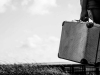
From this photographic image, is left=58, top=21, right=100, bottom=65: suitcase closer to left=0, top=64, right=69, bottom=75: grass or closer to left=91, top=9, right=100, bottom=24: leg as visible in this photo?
left=91, top=9, right=100, bottom=24: leg

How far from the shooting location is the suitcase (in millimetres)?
2555

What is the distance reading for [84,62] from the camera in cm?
258

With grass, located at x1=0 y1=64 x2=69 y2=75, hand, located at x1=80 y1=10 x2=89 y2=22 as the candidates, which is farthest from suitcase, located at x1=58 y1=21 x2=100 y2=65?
A: grass, located at x1=0 y1=64 x2=69 y2=75

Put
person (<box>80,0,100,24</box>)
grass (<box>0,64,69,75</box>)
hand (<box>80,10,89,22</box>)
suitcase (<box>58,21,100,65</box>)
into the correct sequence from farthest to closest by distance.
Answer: grass (<box>0,64,69,75</box>) < hand (<box>80,10,89,22</box>) < person (<box>80,0,100,24</box>) < suitcase (<box>58,21,100,65</box>)

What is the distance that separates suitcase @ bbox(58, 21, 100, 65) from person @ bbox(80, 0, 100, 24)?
0.49ft

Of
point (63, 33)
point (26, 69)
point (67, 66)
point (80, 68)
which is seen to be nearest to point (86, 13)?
point (63, 33)

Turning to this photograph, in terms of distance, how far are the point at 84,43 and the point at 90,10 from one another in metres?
0.43

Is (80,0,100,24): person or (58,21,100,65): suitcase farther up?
(80,0,100,24): person

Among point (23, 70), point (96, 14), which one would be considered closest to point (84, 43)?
point (96, 14)

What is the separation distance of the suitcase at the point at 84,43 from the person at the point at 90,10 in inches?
5.9

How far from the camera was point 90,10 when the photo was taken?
2721 mm

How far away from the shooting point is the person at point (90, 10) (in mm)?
2672

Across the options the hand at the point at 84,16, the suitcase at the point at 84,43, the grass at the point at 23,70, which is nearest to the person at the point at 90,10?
the hand at the point at 84,16

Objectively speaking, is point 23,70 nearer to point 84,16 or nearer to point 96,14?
point 84,16
